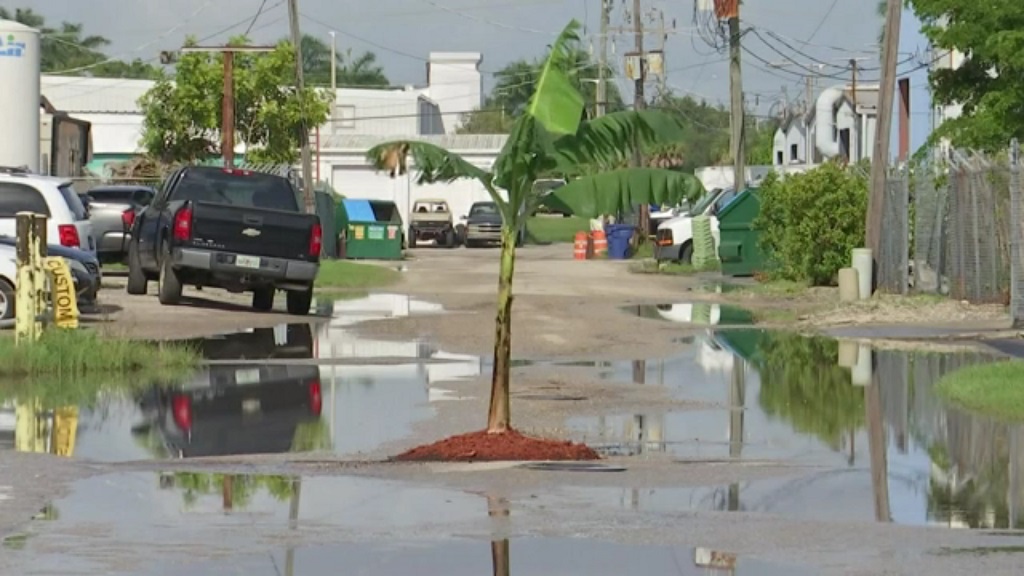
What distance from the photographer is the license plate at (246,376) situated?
60.1 feet

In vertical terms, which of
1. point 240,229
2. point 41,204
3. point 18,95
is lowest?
point 240,229

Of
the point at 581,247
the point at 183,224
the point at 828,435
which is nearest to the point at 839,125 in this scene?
the point at 581,247

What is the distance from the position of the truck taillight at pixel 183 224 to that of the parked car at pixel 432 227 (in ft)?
135

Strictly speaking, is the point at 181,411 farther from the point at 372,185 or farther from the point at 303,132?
the point at 372,185

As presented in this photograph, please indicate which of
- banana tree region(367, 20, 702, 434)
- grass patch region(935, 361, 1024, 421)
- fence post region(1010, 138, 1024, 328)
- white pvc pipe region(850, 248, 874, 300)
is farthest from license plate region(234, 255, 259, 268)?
banana tree region(367, 20, 702, 434)

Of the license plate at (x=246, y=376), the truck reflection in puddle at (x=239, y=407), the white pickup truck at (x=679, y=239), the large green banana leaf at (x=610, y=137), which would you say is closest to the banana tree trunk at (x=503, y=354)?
the large green banana leaf at (x=610, y=137)

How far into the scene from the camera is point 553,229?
85.4 m

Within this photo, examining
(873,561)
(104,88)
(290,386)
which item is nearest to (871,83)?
(104,88)

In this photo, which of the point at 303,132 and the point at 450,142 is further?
the point at 450,142

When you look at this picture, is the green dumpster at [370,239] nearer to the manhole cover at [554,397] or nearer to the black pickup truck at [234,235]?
the black pickup truck at [234,235]

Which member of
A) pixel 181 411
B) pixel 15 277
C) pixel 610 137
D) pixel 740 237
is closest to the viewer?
pixel 610 137

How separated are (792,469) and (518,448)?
1836 millimetres

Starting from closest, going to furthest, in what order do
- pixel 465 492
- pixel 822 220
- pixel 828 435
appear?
1. pixel 465 492
2. pixel 828 435
3. pixel 822 220

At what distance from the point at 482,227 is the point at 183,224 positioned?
136ft
